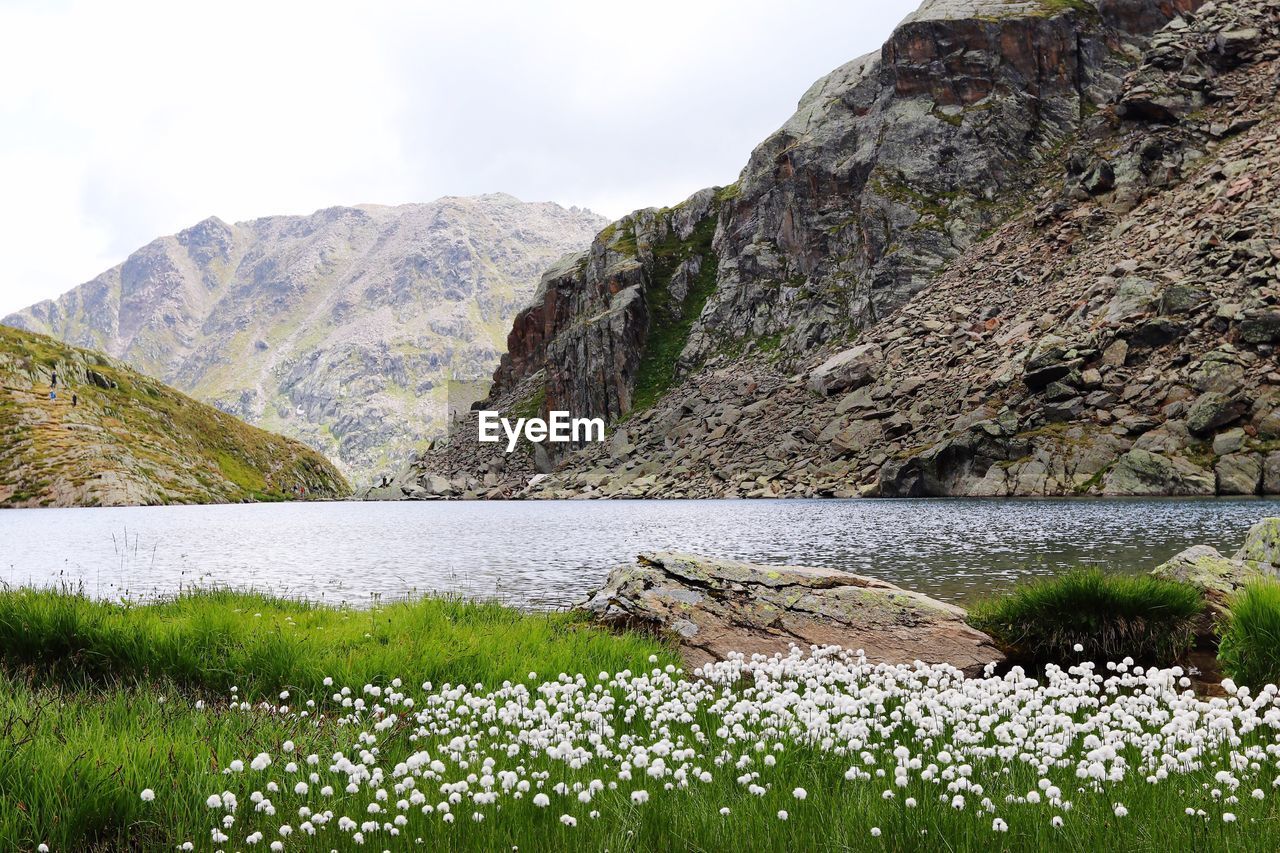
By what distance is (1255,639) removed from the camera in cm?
1119

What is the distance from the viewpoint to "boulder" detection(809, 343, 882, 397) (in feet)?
354

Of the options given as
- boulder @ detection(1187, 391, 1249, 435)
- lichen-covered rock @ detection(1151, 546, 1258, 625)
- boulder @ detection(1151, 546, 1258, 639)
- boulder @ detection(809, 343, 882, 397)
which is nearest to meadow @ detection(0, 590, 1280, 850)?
boulder @ detection(1151, 546, 1258, 639)

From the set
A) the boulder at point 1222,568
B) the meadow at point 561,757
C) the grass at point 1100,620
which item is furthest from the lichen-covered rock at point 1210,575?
the meadow at point 561,757

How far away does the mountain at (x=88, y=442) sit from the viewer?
137125mm

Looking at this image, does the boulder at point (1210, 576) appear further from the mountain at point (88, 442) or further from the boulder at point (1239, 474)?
the mountain at point (88, 442)

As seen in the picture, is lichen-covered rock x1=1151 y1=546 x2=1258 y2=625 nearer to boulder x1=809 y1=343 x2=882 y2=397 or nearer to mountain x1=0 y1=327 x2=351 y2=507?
boulder x1=809 y1=343 x2=882 y2=397

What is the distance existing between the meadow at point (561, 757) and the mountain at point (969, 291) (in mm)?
68768

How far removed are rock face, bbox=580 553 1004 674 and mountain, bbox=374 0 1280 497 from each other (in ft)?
206

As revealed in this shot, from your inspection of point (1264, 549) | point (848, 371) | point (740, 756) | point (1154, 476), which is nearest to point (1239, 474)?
point (1154, 476)

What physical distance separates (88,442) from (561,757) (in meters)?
181

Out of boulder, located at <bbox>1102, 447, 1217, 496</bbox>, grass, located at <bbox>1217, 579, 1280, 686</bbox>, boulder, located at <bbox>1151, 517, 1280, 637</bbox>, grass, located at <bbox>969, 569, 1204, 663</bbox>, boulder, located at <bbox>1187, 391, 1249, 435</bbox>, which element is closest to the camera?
grass, located at <bbox>1217, 579, 1280, 686</bbox>

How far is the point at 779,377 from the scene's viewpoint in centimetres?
13562

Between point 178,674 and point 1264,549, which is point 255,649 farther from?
point 1264,549

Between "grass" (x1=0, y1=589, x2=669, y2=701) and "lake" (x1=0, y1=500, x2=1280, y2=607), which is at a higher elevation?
"grass" (x1=0, y1=589, x2=669, y2=701)
